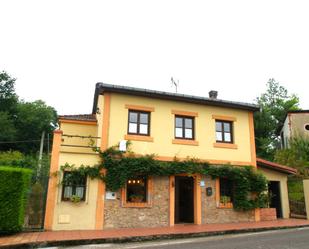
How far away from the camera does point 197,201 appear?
13.5 metres

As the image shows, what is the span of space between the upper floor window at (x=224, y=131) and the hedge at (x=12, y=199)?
30.5 ft

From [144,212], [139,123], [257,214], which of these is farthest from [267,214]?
[139,123]

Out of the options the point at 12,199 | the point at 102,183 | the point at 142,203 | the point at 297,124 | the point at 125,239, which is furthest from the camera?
the point at 297,124

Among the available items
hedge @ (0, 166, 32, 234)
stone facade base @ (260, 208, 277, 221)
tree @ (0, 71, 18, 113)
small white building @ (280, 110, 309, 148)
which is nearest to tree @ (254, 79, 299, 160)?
small white building @ (280, 110, 309, 148)

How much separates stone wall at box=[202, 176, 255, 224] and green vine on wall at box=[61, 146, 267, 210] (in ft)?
1.14

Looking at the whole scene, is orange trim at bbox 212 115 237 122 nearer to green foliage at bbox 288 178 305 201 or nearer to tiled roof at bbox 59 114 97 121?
green foliage at bbox 288 178 305 201

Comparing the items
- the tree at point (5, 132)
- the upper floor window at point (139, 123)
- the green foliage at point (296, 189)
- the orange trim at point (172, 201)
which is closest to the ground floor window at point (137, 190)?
the orange trim at point (172, 201)

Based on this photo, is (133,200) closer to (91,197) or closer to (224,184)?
(91,197)

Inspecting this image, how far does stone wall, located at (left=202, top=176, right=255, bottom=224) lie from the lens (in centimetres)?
1356

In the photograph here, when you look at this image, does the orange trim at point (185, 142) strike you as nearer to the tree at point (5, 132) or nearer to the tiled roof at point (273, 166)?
the tiled roof at point (273, 166)

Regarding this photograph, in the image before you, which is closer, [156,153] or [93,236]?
[93,236]

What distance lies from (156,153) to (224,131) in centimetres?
408

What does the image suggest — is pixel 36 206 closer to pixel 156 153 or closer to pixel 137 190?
pixel 137 190

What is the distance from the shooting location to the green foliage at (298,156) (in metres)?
20.2
